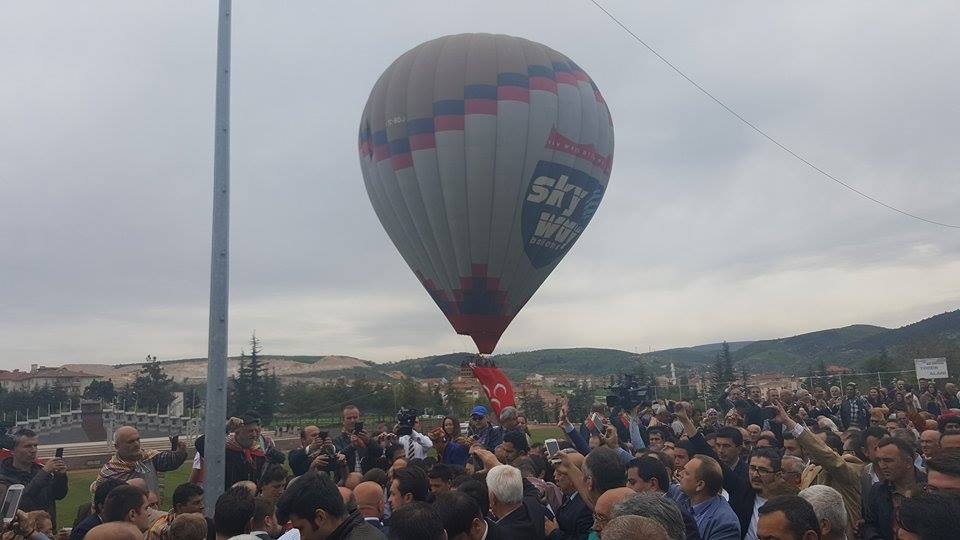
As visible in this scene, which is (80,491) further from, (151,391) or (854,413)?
(151,391)

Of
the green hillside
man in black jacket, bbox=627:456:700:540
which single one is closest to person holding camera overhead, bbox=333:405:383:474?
man in black jacket, bbox=627:456:700:540

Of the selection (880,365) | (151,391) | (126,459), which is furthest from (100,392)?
(126,459)

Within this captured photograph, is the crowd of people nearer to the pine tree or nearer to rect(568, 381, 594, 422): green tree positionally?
rect(568, 381, 594, 422): green tree

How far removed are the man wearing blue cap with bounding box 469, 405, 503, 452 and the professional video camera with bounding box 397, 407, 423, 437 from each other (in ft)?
3.55

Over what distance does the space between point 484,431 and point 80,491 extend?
17.4 meters

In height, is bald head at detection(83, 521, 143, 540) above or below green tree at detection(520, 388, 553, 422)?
above

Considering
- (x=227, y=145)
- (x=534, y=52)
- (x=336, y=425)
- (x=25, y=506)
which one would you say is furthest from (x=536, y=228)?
(x=336, y=425)

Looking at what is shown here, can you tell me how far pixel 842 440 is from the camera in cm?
775

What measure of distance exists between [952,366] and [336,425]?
4676 cm

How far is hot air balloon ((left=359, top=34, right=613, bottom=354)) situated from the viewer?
21781 millimetres

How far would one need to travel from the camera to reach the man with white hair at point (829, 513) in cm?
339

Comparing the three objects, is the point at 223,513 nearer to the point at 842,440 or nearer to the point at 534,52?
the point at 842,440

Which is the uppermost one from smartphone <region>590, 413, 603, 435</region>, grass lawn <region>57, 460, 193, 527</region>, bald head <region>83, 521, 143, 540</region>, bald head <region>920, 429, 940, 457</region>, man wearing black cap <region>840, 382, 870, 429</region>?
bald head <region>83, 521, 143, 540</region>

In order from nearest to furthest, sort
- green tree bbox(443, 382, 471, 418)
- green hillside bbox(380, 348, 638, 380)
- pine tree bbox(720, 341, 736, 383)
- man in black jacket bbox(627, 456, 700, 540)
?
man in black jacket bbox(627, 456, 700, 540) → green tree bbox(443, 382, 471, 418) → pine tree bbox(720, 341, 736, 383) → green hillside bbox(380, 348, 638, 380)
